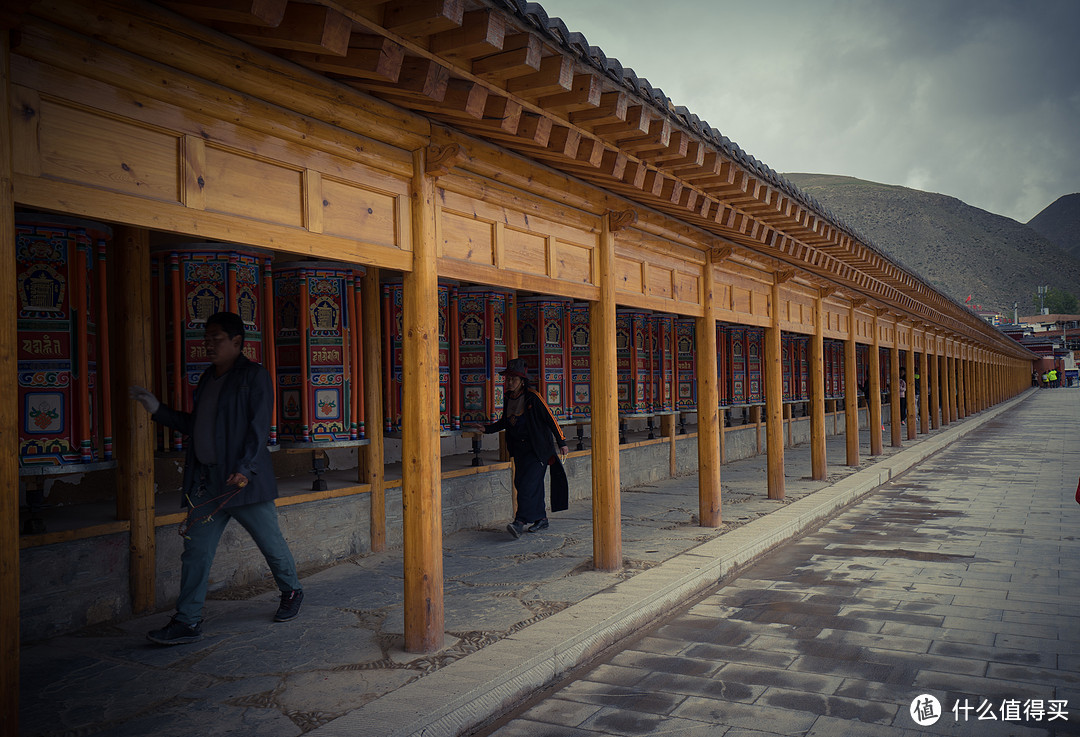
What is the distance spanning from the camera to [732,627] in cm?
522

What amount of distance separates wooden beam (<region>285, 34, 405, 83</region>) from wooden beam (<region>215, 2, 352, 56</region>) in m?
0.20

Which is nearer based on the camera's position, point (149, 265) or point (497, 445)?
point (149, 265)

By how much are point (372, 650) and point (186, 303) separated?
9.45 feet

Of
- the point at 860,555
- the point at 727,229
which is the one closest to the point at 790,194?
the point at 727,229

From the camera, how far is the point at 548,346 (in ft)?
30.1

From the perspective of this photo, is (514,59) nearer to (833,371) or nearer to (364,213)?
(364,213)

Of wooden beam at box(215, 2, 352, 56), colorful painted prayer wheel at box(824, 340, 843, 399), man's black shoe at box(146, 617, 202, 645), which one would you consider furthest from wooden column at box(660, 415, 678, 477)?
wooden beam at box(215, 2, 352, 56)

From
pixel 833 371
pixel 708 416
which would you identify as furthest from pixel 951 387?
pixel 708 416

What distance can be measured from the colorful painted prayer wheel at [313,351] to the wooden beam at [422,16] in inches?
124

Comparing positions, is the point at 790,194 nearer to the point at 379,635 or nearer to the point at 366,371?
the point at 366,371

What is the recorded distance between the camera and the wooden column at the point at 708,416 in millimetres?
8188

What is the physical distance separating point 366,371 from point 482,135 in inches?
116

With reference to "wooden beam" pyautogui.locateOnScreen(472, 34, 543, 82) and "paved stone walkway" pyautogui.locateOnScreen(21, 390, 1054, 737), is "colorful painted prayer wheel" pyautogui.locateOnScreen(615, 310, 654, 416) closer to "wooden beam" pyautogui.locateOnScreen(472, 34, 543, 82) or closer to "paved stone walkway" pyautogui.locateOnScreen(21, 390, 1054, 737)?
"paved stone walkway" pyautogui.locateOnScreen(21, 390, 1054, 737)

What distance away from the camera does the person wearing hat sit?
8.00 metres
